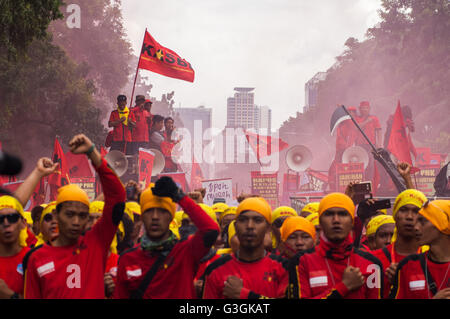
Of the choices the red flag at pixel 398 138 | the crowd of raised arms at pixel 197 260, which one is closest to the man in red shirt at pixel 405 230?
the crowd of raised arms at pixel 197 260

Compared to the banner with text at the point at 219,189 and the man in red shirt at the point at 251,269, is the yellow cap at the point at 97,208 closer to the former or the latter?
the man in red shirt at the point at 251,269

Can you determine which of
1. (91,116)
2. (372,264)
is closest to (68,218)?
(372,264)

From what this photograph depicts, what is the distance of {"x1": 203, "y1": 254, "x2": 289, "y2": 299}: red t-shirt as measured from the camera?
A: 397cm

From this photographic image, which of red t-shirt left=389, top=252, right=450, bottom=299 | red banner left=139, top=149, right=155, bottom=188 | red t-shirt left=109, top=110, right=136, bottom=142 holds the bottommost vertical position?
red t-shirt left=389, top=252, right=450, bottom=299

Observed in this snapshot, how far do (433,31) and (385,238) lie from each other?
158 ft

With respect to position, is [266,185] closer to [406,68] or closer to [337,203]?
[337,203]

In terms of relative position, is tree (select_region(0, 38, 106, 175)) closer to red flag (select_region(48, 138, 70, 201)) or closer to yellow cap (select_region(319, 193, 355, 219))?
red flag (select_region(48, 138, 70, 201))

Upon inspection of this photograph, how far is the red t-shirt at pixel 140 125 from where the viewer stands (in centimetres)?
1672

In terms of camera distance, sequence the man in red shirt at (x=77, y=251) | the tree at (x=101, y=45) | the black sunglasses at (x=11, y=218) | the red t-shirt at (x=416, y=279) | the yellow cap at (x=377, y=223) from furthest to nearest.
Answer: the tree at (x=101, y=45) < the yellow cap at (x=377, y=223) < the black sunglasses at (x=11, y=218) < the red t-shirt at (x=416, y=279) < the man in red shirt at (x=77, y=251)

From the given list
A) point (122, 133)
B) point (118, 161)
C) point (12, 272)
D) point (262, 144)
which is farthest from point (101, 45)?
point (12, 272)

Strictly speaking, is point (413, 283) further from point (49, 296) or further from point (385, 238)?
point (49, 296)

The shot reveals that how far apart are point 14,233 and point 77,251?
86 centimetres

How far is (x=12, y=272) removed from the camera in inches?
175

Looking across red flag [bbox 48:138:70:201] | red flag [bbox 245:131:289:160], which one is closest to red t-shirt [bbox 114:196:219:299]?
red flag [bbox 48:138:70:201]
